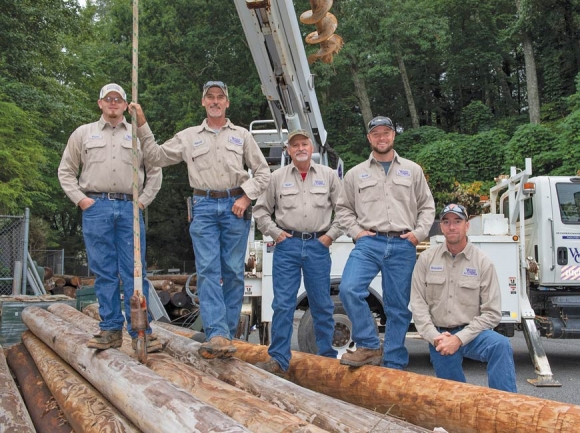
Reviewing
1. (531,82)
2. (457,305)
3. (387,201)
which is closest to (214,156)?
(387,201)

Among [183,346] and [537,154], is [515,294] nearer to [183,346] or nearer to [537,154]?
[183,346]

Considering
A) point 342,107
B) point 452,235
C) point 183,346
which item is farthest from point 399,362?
point 342,107

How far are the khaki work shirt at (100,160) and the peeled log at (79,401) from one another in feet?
4.82

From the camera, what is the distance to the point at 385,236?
4980 millimetres

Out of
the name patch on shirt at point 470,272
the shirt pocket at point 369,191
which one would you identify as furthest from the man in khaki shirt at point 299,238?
the name patch on shirt at point 470,272

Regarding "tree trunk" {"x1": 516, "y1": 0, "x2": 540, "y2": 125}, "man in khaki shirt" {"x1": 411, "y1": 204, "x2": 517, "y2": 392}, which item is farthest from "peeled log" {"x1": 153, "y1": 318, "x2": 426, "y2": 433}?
"tree trunk" {"x1": 516, "y1": 0, "x2": 540, "y2": 125}

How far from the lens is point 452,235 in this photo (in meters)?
4.68

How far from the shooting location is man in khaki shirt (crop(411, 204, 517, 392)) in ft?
14.4

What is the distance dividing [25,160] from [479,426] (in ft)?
43.3

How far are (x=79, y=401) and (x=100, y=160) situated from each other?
195cm

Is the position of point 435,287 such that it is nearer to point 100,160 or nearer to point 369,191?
point 369,191

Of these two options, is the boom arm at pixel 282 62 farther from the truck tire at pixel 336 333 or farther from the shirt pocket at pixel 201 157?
the truck tire at pixel 336 333

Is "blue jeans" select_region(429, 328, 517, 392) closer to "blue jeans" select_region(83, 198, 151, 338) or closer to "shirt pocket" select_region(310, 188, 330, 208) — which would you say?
"shirt pocket" select_region(310, 188, 330, 208)

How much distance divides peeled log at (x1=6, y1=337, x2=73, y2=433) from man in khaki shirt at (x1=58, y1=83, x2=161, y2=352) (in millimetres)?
615
